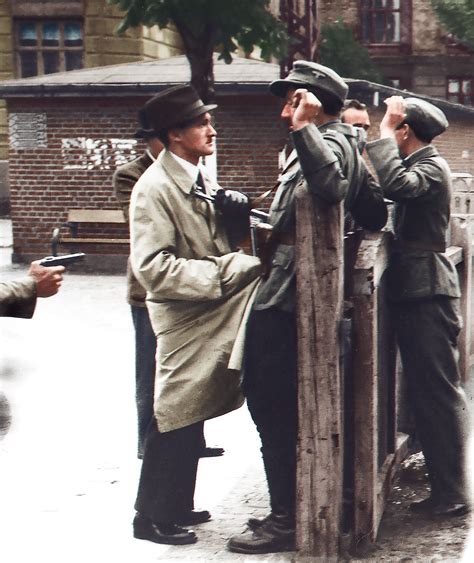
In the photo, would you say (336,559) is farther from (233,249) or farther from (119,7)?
(119,7)

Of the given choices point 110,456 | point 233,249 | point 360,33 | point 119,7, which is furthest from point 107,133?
point 360,33

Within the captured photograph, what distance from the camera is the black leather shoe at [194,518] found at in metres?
5.07

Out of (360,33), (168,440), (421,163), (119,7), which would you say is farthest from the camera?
(360,33)

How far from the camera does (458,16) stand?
38219mm

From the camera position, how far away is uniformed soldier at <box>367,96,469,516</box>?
516 centimetres

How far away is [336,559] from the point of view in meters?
4.48

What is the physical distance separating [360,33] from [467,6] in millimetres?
8318

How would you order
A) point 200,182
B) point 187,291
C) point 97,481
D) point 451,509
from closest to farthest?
point 187,291, point 200,182, point 451,509, point 97,481

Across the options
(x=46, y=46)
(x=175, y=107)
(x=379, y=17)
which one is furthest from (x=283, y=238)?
(x=379, y=17)

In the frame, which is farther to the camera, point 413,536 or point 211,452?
point 211,452

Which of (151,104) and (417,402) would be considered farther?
(417,402)

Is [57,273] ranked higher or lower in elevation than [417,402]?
higher

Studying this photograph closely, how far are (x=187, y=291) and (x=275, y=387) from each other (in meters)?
0.52

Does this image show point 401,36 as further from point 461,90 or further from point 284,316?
point 284,316
